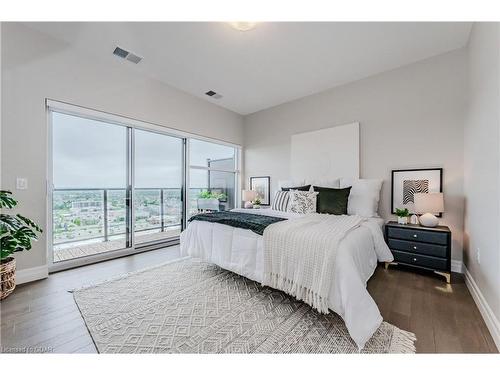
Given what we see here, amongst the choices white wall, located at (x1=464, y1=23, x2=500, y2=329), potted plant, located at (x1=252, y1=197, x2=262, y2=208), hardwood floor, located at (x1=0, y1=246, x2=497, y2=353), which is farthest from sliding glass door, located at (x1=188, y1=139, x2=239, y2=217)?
white wall, located at (x1=464, y1=23, x2=500, y2=329)

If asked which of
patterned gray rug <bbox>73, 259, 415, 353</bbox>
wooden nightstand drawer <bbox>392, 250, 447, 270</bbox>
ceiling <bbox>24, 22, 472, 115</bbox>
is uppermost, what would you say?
ceiling <bbox>24, 22, 472, 115</bbox>

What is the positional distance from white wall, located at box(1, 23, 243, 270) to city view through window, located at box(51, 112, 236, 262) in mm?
257

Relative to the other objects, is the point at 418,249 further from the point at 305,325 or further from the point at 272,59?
the point at 272,59

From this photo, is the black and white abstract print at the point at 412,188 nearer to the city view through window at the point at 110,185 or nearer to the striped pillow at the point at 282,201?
the striped pillow at the point at 282,201

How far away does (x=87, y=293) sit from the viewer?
2.10m

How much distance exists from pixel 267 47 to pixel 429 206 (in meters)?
2.71

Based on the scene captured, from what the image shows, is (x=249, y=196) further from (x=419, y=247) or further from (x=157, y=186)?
(x=419, y=247)

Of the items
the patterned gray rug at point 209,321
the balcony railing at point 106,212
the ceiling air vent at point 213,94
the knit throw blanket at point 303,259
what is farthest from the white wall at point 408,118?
the balcony railing at point 106,212

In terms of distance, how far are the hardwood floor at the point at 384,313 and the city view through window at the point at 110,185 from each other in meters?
0.87

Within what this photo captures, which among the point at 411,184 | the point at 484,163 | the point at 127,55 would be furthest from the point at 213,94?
the point at 484,163

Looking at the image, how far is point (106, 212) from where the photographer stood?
3.53 metres

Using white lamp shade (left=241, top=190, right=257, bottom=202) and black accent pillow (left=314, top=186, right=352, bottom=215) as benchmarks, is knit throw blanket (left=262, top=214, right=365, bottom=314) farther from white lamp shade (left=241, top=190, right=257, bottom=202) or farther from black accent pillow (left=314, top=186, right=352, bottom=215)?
white lamp shade (left=241, top=190, right=257, bottom=202)

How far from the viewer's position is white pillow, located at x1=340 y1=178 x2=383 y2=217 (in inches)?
119
